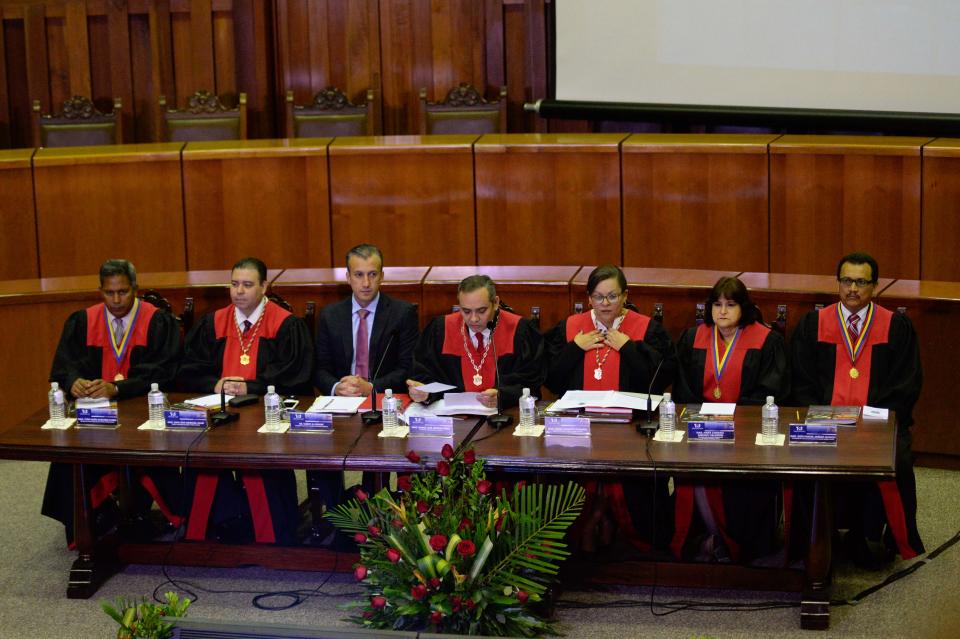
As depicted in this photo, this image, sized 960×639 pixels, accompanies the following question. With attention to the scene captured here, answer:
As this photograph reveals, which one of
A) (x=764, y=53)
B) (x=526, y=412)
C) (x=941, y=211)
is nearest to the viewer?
(x=526, y=412)

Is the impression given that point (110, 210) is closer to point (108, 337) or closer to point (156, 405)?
point (108, 337)

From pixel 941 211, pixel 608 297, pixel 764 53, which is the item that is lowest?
pixel 608 297

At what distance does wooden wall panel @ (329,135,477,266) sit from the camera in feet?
23.1

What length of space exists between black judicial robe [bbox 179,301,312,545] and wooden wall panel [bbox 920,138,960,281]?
3162 millimetres

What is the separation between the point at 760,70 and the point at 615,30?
39.2 inches

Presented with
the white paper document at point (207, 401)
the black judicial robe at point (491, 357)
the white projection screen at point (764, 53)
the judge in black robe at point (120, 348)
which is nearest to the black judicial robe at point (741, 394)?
the black judicial robe at point (491, 357)

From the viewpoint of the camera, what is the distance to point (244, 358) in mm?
5793

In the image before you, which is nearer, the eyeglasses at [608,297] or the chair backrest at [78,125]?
the eyeglasses at [608,297]

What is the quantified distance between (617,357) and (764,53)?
3121 mm

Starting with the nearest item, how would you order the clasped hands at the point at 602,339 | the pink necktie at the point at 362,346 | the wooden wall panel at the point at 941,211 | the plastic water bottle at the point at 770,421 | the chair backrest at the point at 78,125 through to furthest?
1. the plastic water bottle at the point at 770,421
2. the clasped hands at the point at 602,339
3. the pink necktie at the point at 362,346
4. the wooden wall panel at the point at 941,211
5. the chair backrest at the point at 78,125

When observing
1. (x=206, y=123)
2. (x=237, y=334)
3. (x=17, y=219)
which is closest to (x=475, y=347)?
(x=237, y=334)

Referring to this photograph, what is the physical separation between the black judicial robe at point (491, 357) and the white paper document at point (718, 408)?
82 cm

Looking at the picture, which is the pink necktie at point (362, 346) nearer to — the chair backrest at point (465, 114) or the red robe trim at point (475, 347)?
the red robe trim at point (475, 347)

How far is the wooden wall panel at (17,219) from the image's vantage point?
23.3ft
